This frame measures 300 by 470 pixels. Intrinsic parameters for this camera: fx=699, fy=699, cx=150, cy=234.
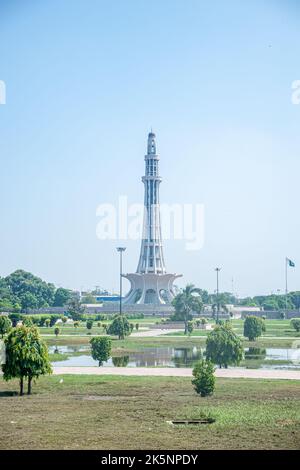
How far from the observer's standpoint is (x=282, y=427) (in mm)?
16484

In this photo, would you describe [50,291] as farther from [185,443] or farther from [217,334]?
[185,443]

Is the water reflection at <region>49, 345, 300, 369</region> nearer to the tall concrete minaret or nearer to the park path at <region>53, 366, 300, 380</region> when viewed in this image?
the park path at <region>53, 366, 300, 380</region>

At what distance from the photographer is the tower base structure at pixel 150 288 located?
101 metres

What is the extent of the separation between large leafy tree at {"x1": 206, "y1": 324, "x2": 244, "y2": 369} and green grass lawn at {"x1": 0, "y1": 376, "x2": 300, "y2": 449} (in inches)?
164

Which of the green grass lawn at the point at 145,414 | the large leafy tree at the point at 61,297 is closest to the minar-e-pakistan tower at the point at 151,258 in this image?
the large leafy tree at the point at 61,297

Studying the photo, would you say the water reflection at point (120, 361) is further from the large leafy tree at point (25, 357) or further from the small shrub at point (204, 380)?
the small shrub at point (204, 380)

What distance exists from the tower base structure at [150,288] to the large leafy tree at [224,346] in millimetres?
70446

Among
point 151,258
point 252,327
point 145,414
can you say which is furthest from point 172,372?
point 151,258

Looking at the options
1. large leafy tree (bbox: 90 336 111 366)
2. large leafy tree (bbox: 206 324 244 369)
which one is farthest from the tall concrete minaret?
large leafy tree (bbox: 206 324 244 369)

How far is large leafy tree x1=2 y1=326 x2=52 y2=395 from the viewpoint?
2117cm

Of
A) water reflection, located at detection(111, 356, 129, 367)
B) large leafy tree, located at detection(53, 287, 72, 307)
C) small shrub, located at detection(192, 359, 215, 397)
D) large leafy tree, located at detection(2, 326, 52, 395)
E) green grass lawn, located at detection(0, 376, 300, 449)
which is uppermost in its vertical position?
large leafy tree, located at detection(53, 287, 72, 307)

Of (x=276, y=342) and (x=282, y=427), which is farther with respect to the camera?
(x=276, y=342)
